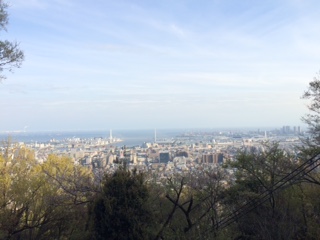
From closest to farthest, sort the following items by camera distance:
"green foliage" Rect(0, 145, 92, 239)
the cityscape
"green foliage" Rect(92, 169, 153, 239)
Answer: "green foliage" Rect(92, 169, 153, 239) → "green foliage" Rect(0, 145, 92, 239) → the cityscape

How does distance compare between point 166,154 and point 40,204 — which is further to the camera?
point 166,154

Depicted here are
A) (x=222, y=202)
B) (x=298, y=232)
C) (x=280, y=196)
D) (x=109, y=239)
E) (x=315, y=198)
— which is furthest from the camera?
(x=222, y=202)

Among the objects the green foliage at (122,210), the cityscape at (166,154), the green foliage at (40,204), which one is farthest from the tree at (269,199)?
the green foliage at (40,204)

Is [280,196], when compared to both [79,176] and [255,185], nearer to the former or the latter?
[255,185]

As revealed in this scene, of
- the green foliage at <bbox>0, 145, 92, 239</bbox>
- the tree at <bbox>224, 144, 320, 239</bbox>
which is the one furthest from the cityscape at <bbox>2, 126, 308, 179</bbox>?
the green foliage at <bbox>0, 145, 92, 239</bbox>

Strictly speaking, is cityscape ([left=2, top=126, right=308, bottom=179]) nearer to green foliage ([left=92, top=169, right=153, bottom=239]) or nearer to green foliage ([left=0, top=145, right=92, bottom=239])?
green foliage ([left=92, top=169, right=153, bottom=239])

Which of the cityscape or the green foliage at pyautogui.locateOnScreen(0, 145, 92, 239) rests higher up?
the cityscape

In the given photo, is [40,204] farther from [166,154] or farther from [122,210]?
[166,154]

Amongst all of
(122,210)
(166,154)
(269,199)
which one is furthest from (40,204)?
(166,154)

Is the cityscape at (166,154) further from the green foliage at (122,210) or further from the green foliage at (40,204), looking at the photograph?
the green foliage at (40,204)

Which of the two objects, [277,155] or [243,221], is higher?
[277,155]

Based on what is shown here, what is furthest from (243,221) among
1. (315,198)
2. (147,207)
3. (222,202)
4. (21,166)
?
(21,166)
